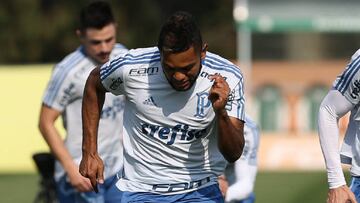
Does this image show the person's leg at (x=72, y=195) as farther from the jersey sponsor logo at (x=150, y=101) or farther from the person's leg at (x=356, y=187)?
the person's leg at (x=356, y=187)

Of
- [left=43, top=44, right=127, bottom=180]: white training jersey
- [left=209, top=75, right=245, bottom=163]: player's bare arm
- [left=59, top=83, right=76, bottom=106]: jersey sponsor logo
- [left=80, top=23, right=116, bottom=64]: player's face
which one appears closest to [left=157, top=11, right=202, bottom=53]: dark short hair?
[left=209, top=75, right=245, bottom=163]: player's bare arm

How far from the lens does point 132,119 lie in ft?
24.5

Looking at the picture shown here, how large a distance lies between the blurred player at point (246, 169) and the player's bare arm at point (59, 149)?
44.1 inches

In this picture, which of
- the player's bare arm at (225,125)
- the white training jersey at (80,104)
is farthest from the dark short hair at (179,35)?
the white training jersey at (80,104)

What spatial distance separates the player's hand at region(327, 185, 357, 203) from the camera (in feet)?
23.9

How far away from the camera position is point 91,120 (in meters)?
7.66

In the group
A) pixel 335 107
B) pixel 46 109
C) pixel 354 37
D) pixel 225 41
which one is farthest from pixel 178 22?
pixel 225 41

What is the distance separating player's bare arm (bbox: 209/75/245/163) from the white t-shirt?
2.57 m

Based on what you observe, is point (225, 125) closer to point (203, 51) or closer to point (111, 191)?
point (203, 51)

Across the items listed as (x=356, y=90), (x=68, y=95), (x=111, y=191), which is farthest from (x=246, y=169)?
(x=356, y=90)

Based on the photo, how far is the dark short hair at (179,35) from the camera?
685 cm

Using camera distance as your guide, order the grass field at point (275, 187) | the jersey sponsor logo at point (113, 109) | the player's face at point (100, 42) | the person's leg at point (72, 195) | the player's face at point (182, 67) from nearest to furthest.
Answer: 1. the player's face at point (182, 67)
2. the player's face at point (100, 42)
3. the jersey sponsor logo at point (113, 109)
4. the person's leg at point (72, 195)
5. the grass field at point (275, 187)

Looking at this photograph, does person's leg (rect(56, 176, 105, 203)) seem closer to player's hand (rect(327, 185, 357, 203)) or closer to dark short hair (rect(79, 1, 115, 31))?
dark short hair (rect(79, 1, 115, 31))

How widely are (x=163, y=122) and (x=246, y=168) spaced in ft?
8.48
